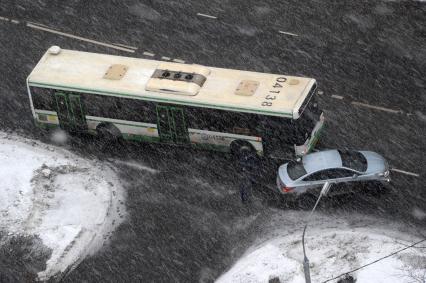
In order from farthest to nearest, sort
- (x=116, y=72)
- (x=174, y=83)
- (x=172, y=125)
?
(x=116, y=72)
(x=172, y=125)
(x=174, y=83)

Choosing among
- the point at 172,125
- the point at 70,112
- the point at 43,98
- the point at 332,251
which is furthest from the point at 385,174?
the point at 43,98

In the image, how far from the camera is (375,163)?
109 ft

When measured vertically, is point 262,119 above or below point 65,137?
above

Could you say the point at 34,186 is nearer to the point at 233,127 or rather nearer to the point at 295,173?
the point at 233,127

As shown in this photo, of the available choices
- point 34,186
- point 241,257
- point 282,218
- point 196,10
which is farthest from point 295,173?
point 196,10

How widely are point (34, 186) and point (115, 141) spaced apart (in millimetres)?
4062

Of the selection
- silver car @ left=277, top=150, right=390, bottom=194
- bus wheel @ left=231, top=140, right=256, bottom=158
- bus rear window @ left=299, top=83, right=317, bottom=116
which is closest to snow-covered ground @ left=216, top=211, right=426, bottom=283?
silver car @ left=277, top=150, right=390, bottom=194

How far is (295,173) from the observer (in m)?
33.3

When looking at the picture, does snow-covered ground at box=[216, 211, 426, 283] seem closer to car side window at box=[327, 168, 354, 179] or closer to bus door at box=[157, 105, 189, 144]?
car side window at box=[327, 168, 354, 179]

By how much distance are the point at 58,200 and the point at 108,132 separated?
374 centimetres

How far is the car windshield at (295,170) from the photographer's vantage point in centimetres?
3316

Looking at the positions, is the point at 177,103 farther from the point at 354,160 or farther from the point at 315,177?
the point at 354,160

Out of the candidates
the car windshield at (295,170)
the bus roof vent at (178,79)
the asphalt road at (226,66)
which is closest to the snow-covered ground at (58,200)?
the asphalt road at (226,66)

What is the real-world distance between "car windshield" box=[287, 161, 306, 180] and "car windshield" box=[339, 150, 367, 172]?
1.55 m
